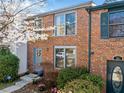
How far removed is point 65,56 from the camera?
17.4 metres

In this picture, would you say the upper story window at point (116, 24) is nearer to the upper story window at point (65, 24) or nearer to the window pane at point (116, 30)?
the window pane at point (116, 30)

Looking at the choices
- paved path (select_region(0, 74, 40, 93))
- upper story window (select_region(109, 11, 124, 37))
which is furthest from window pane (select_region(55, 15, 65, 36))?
upper story window (select_region(109, 11, 124, 37))

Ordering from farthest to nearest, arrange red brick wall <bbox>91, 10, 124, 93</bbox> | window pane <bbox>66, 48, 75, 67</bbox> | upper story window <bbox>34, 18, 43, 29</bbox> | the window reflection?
upper story window <bbox>34, 18, 43, 29</bbox> → window pane <bbox>66, 48, 75, 67</bbox> → red brick wall <bbox>91, 10, 124, 93</bbox> → the window reflection

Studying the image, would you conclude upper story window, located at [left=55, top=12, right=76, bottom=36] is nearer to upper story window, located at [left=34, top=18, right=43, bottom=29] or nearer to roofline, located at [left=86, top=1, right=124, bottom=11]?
upper story window, located at [left=34, top=18, right=43, bottom=29]

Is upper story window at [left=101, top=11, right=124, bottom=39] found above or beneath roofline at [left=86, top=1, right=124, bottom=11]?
beneath

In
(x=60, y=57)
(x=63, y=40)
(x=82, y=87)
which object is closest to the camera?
(x=82, y=87)

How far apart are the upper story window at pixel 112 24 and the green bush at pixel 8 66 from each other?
29.4ft

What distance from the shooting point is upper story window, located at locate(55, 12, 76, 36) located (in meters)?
16.9

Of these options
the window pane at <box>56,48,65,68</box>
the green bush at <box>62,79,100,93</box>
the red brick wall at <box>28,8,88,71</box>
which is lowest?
the green bush at <box>62,79,100,93</box>

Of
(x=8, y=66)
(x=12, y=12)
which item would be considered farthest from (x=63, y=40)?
(x=12, y=12)

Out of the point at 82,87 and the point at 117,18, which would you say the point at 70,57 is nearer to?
the point at 117,18

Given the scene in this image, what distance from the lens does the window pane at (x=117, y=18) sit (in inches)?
523

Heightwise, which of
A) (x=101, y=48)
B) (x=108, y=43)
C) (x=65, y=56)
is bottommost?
(x=65, y=56)

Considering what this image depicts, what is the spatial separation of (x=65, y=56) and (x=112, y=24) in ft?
16.9
